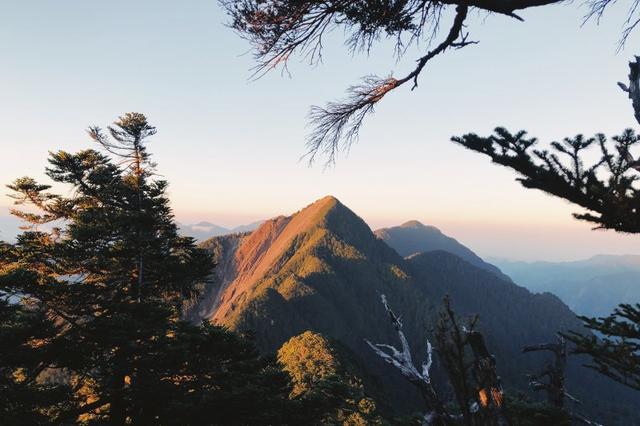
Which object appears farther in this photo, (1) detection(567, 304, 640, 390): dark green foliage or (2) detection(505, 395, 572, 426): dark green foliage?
(2) detection(505, 395, 572, 426): dark green foliage

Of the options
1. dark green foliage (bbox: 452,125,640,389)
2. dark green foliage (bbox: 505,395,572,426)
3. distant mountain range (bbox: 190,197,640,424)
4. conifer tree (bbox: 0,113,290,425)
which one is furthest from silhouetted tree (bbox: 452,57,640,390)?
distant mountain range (bbox: 190,197,640,424)

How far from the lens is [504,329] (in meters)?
154

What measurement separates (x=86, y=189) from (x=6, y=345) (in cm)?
969

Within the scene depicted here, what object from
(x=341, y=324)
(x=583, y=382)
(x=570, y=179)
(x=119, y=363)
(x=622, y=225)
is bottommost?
(x=583, y=382)

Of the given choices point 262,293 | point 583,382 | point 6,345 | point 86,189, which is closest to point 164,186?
point 86,189

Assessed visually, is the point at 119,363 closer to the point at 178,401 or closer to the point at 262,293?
the point at 178,401

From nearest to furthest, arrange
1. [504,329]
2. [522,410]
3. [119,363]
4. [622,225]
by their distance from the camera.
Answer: [622,225] → [522,410] → [119,363] → [504,329]

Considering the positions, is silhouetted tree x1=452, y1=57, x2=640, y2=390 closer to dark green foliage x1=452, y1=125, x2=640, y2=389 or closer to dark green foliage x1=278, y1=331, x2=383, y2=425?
dark green foliage x1=452, y1=125, x2=640, y2=389

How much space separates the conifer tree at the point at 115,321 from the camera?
34.2ft

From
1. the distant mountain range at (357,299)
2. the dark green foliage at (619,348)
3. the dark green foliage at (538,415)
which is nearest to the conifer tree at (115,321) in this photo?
the dark green foliage at (538,415)

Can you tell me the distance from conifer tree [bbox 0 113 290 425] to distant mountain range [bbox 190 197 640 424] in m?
69.4

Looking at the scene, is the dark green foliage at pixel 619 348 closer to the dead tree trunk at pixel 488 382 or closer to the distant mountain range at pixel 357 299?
the dead tree trunk at pixel 488 382

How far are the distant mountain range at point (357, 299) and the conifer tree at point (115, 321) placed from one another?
2731 inches

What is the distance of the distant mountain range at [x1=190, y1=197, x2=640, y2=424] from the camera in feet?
326
